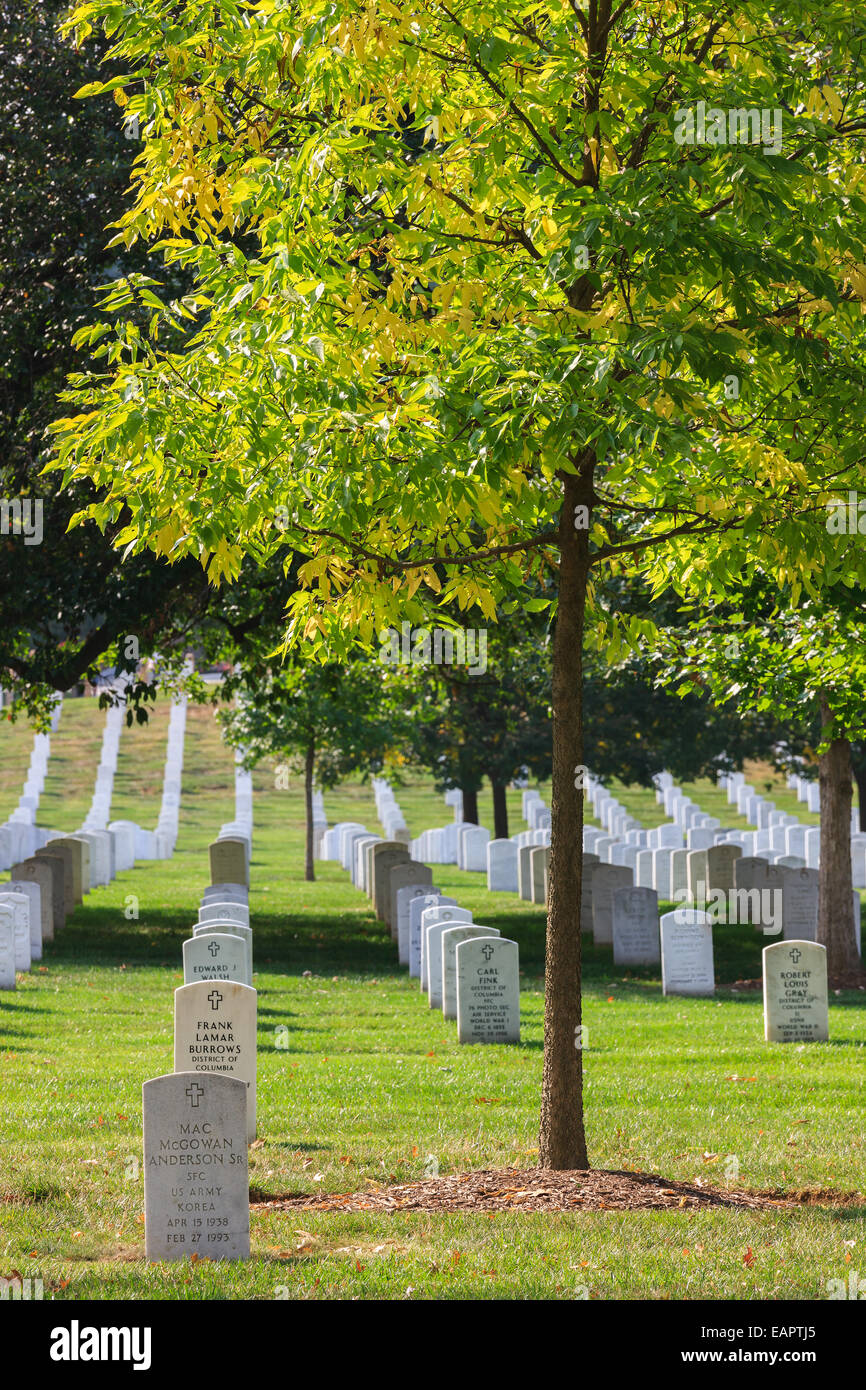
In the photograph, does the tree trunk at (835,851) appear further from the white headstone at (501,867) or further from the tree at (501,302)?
Answer: the white headstone at (501,867)

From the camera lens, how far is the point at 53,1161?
27.1 feet

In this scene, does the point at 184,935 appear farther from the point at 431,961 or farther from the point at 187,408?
the point at 187,408

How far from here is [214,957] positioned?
11695mm

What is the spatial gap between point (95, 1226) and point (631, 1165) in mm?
3231

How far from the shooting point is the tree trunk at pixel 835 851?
704 inches

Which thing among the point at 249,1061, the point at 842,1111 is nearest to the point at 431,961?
the point at 842,1111

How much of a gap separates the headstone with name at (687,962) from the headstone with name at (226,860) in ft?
33.9

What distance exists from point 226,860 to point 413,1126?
53.3 ft

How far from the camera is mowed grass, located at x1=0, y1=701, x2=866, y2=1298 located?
6219 mm

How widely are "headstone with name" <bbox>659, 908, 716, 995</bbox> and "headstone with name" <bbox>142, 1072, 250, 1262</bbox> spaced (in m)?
10.9

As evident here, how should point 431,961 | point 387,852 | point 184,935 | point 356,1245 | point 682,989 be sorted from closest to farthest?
point 356,1245 < point 431,961 < point 682,989 < point 184,935 < point 387,852

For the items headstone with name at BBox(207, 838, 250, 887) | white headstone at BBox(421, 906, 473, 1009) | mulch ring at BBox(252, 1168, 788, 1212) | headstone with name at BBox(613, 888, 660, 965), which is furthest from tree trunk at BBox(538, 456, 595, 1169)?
headstone with name at BBox(207, 838, 250, 887)
